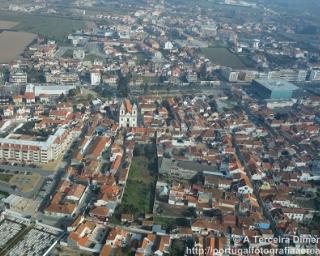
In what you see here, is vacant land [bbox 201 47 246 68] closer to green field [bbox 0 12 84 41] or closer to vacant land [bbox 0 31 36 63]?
green field [bbox 0 12 84 41]

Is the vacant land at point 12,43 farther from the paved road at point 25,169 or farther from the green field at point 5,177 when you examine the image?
the green field at point 5,177

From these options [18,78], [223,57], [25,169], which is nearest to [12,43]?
[18,78]

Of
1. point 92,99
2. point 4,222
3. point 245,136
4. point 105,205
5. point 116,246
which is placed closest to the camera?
point 116,246

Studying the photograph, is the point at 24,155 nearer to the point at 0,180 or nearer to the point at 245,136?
the point at 0,180

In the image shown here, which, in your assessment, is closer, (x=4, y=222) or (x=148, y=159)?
(x=4, y=222)

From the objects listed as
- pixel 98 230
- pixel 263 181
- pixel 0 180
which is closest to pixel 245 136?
pixel 263 181

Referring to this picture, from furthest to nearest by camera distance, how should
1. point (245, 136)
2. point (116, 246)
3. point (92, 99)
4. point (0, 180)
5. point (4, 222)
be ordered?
point (92, 99) < point (245, 136) < point (0, 180) < point (4, 222) < point (116, 246)
